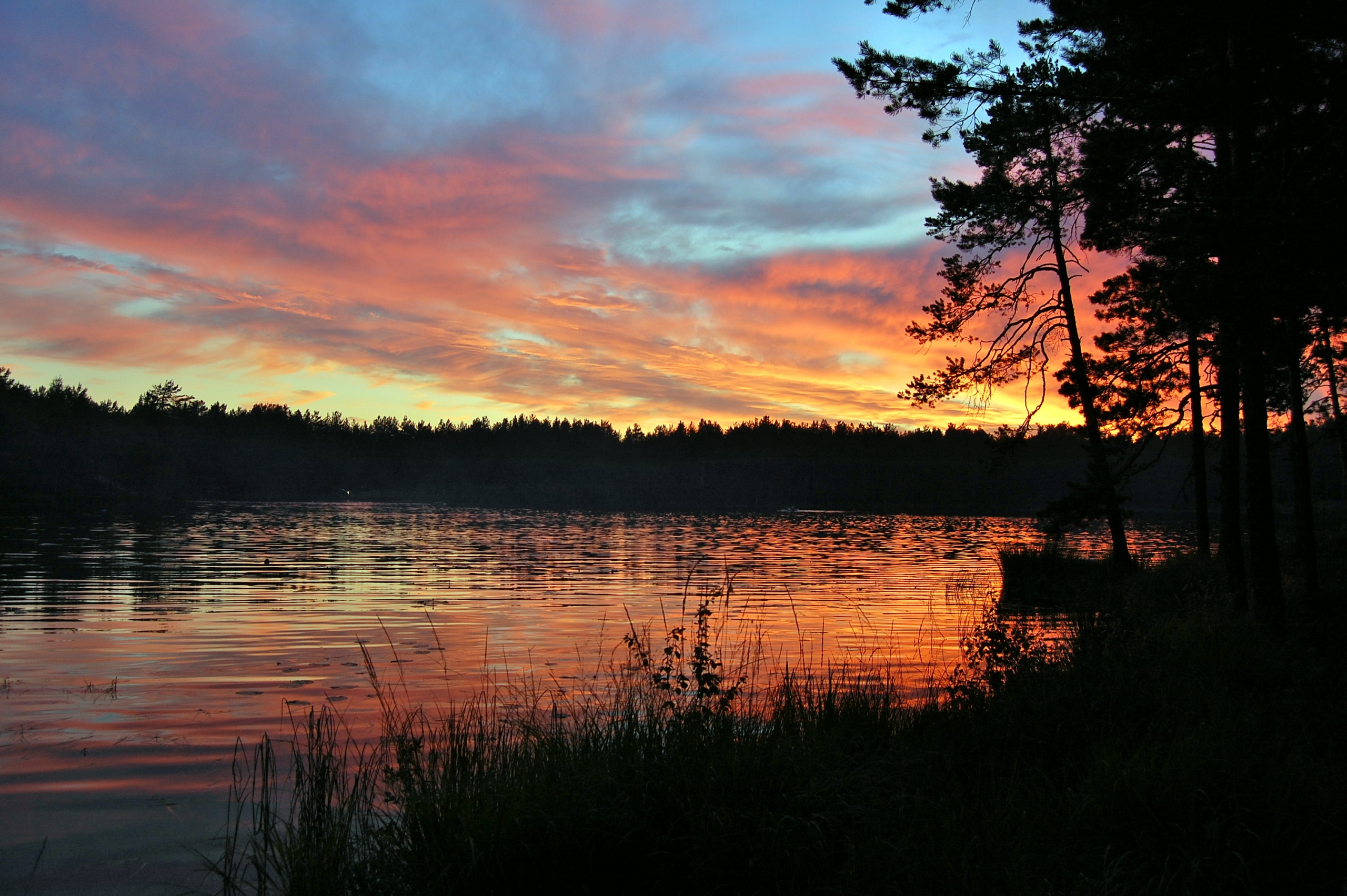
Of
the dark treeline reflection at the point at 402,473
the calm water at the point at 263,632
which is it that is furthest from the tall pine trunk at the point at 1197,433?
the dark treeline reflection at the point at 402,473

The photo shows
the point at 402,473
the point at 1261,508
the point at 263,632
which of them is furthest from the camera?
the point at 402,473

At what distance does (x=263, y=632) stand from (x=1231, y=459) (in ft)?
56.8

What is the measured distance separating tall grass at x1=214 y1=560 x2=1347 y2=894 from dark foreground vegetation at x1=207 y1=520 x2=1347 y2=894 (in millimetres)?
18

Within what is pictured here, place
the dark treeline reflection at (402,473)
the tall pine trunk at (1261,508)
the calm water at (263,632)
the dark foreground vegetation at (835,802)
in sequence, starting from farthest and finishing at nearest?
the dark treeline reflection at (402,473)
the tall pine trunk at (1261,508)
the calm water at (263,632)
the dark foreground vegetation at (835,802)

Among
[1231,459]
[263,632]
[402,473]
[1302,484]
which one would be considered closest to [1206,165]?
[1231,459]

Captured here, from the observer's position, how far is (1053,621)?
17281 mm

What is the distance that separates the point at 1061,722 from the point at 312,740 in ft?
21.4

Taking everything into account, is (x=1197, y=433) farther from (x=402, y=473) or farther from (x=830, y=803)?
(x=402, y=473)

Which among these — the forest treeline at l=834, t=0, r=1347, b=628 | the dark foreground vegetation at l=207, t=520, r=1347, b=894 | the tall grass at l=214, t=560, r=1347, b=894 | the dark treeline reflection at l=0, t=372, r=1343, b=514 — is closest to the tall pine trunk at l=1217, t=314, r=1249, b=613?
the forest treeline at l=834, t=0, r=1347, b=628

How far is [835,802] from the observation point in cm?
530

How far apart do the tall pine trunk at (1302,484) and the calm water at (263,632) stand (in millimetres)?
6472

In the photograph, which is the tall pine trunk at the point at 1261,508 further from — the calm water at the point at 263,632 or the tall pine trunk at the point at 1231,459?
the calm water at the point at 263,632

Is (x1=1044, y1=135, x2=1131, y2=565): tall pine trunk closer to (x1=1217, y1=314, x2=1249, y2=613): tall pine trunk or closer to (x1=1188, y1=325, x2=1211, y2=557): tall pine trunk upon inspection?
(x1=1188, y1=325, x2=1211, y2=557): tall pine trunk

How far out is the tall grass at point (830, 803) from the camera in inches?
180
